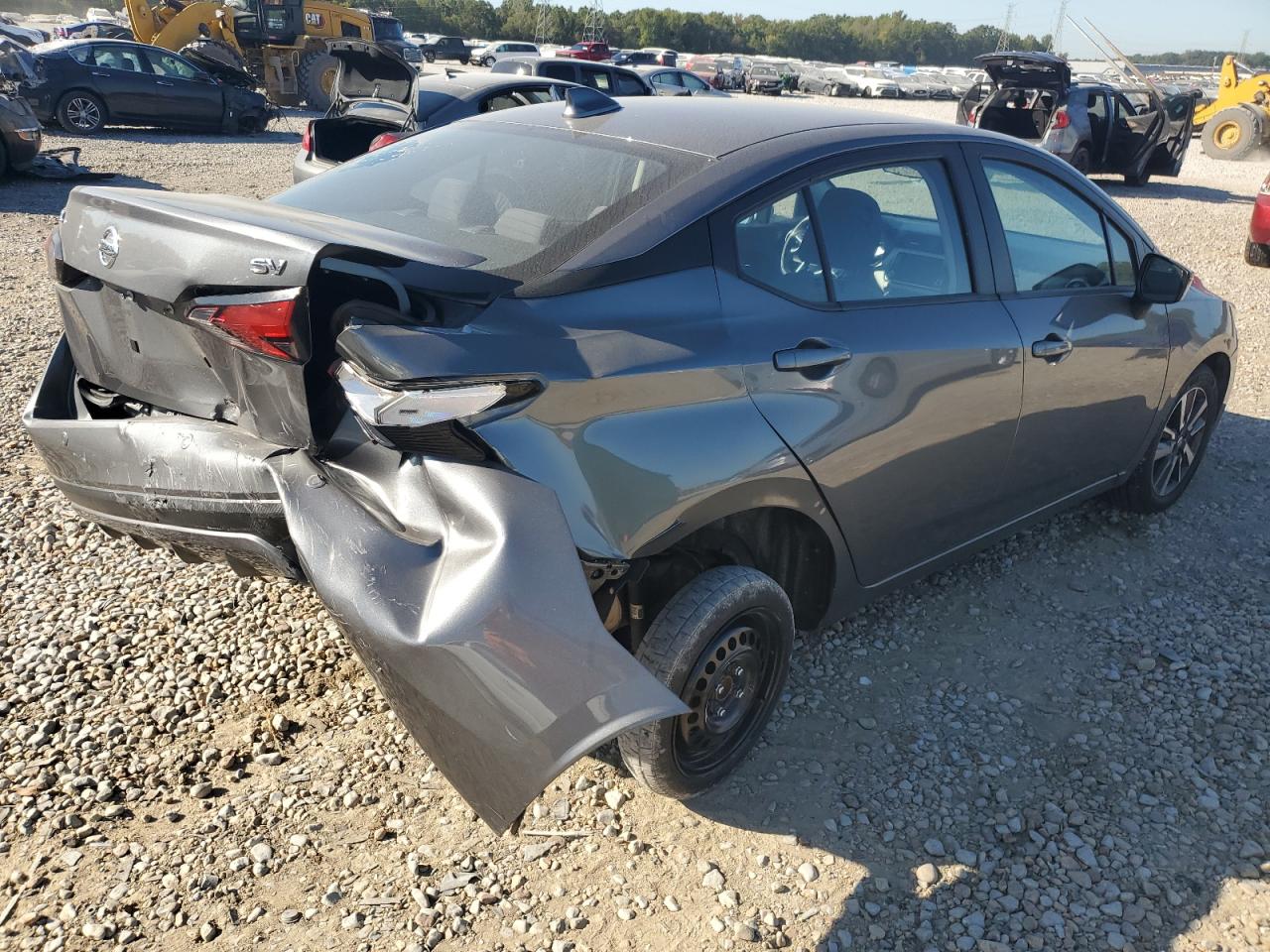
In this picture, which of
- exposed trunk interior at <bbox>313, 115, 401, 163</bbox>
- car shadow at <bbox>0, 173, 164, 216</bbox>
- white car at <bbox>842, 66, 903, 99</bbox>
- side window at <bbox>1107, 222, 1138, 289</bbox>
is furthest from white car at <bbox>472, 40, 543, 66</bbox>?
side window at <bbox>1107, 222, 1138, 289</bbox>

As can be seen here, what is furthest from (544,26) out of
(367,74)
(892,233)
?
(892,233)

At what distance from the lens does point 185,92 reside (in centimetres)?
1786

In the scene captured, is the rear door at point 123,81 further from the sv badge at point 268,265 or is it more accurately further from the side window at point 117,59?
the sv badge at point 268,265

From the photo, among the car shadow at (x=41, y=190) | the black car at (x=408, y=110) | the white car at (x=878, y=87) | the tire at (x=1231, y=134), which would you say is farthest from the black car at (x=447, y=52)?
the black car at (x=408, y=110)

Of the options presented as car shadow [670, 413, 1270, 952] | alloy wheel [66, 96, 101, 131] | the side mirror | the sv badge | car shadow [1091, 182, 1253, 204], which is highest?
the sv badge

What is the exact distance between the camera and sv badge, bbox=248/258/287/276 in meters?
2.08

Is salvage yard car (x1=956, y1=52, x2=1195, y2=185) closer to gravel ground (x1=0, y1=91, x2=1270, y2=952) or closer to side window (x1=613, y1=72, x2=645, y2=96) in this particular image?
side window (x1=613, y1=72, x2=645, y2=96)

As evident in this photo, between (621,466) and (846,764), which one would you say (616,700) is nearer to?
(621,466)

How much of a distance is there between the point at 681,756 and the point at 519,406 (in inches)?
43.5

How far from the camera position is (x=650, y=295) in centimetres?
237

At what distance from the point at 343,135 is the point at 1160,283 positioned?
282 inches

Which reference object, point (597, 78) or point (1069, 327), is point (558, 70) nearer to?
point (597, 78)

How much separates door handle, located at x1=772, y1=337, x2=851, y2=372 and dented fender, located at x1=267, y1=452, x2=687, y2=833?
0.80m

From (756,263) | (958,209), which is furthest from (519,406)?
(958,209)
